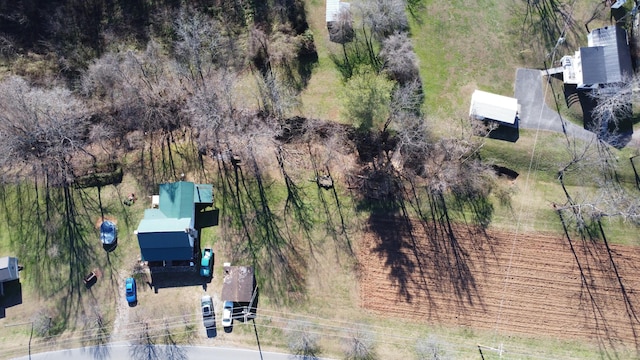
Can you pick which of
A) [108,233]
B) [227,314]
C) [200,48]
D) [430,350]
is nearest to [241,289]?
[227,314]

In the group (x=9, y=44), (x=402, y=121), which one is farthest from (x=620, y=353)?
(x=9, y=44)

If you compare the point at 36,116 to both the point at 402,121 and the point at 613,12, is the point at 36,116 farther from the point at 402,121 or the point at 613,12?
the point at 613,12

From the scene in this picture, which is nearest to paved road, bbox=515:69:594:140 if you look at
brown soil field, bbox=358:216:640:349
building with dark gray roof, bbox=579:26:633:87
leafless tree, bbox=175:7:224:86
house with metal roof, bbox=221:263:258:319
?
building with dark gray roof, bbox=579:26:633:87

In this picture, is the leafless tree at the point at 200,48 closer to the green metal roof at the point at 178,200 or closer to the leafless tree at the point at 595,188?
the green metal roof at the point at 178,200

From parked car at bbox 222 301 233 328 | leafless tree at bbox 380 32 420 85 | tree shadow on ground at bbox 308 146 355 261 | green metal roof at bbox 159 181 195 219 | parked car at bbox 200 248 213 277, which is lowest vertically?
parked car at bbox 222 301 233 328

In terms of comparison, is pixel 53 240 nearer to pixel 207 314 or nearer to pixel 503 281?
pixel 207 314

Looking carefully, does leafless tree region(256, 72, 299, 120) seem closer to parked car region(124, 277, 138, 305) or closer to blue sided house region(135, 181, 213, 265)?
blue sided house region(135, 181, 213, 265)
